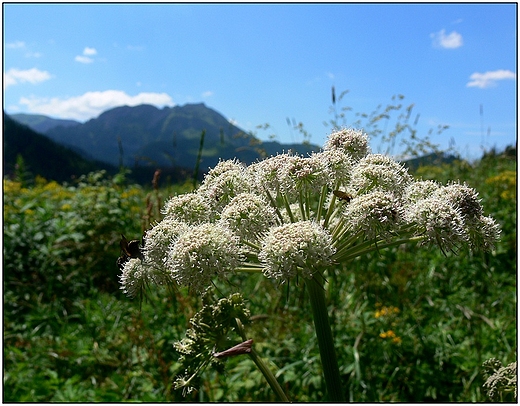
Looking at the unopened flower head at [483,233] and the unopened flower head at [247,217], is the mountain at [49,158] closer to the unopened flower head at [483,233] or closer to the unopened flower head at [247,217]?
the unopened flower head at [247,217]

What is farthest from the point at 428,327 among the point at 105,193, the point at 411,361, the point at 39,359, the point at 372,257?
the point at 105,193

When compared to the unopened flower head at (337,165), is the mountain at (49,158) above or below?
above

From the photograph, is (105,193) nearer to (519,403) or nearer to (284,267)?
(284,267)

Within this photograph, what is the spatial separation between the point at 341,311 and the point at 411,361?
Answer: 957 millimetres

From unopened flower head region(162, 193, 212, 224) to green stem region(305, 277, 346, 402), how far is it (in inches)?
28.3

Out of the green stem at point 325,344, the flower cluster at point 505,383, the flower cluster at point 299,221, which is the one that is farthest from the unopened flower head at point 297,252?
the flower cluster at point 505,383

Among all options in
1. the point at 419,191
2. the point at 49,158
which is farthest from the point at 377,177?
the point at 49,158

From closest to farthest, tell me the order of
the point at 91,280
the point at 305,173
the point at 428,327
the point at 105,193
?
the point at 305,173
the point at 428,327
the point at 91,280
the point at 105,193

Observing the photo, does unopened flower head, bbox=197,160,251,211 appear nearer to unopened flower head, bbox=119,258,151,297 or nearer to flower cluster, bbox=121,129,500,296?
flower cluster, bbox=121,129,500,296

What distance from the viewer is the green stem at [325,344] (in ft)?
6.28

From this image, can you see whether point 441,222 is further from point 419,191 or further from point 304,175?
point 304,175

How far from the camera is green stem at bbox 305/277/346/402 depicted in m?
1.91

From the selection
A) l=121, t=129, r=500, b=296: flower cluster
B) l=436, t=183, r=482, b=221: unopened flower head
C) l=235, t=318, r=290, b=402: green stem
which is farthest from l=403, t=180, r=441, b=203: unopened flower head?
l=235, t=318, r=290, b=402: green stem

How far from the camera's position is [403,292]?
552 cm
